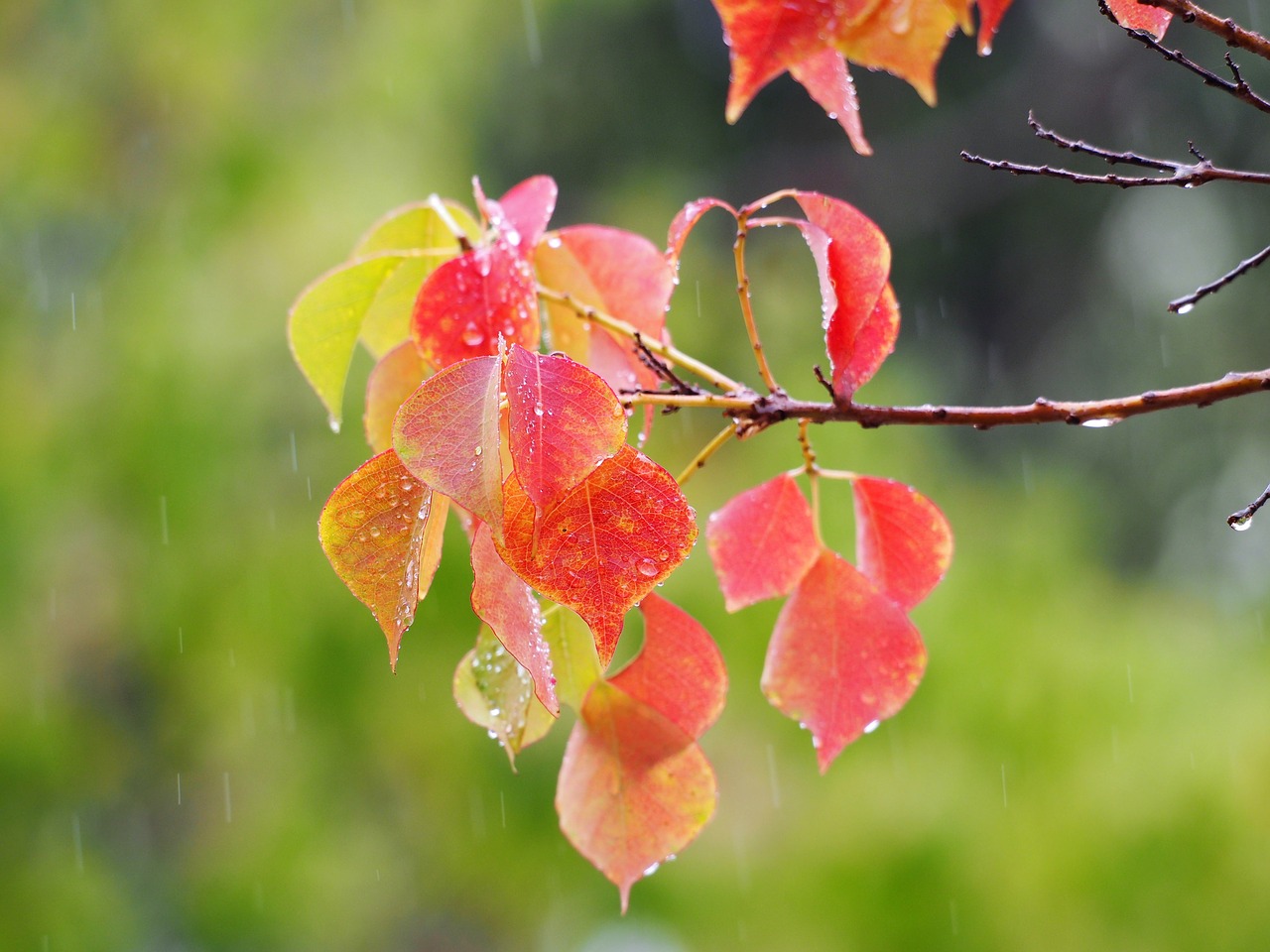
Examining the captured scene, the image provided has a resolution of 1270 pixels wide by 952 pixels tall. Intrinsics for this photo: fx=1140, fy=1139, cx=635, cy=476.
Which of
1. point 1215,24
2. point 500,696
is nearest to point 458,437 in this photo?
point 500,696

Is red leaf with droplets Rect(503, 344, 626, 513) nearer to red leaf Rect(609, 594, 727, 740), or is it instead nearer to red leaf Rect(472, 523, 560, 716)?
red leaf Rect(472, 523, 560, 716)

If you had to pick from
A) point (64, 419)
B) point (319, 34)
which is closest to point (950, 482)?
point (319, 34)

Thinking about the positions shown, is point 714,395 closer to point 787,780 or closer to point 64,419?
point 64,419

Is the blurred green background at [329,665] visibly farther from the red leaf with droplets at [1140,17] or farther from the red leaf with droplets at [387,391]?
the red leaf with droplets at [1140,17]

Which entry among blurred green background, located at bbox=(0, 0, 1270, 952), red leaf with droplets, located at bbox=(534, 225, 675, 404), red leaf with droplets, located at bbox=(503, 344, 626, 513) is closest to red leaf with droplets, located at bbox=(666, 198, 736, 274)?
red leaf with droplets, located at bbox=(534, 225, 675, 404)

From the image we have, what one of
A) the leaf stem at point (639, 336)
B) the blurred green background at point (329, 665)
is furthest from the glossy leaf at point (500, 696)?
the blurred green background at point (329, 665)

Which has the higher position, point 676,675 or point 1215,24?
point 1215,24

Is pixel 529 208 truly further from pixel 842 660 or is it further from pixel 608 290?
pixel 842 660
